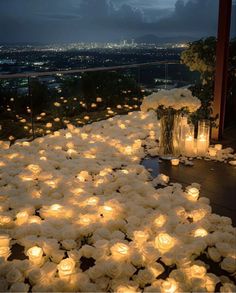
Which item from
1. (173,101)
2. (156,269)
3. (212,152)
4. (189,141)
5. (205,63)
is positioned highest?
(205,63)

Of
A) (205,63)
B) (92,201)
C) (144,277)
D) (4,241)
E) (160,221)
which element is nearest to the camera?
(144,277)

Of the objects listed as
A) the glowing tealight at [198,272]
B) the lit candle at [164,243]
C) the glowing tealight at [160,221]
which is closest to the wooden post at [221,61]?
the glowing tealight at [160,221]

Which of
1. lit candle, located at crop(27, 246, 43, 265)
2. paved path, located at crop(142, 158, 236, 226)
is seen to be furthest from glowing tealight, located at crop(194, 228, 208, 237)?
lit candle, located at crop(27, 246, 43, 265)

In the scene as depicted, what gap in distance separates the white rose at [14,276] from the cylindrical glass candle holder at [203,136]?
7.62 feet

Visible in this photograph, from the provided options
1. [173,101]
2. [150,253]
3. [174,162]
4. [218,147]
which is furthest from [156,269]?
[218,147]

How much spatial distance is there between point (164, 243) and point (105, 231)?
378 millimetres

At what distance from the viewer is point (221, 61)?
3.68 meters

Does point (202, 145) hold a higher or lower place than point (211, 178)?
higher

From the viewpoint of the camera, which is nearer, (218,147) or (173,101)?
(173,101)

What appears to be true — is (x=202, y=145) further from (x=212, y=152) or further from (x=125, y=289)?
(x=125, y=289)

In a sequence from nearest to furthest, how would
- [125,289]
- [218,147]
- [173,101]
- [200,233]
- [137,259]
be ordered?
[125,289] → [137,259] → [200,233] → [173,101] → [218,147]

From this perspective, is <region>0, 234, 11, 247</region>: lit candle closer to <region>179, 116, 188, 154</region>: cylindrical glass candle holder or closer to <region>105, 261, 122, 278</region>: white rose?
<region>105, 261, 122, 278</region>: white rose

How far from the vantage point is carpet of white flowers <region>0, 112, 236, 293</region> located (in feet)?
5.18

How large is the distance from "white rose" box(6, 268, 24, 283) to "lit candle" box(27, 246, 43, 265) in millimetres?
102
